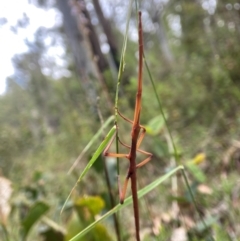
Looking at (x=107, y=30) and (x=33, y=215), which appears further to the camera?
(x=107, y=30)

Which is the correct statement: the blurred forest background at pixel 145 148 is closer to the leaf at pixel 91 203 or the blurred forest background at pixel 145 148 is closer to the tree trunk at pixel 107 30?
the leaf at pixel 91 203

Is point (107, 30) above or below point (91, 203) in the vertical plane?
above

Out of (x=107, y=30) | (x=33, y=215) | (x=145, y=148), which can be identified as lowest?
(x=145, y=148)

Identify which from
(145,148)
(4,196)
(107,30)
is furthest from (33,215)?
(107,30)

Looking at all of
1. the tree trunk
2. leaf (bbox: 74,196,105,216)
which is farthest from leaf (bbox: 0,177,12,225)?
the tree trunk

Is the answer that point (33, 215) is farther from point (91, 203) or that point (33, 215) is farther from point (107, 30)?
point (107, 30)

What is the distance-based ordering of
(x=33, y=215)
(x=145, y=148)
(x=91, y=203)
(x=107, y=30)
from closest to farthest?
(x=91, y=203) → (x=33, y=215) → (x=145, y=148) → (x=107, y=30)

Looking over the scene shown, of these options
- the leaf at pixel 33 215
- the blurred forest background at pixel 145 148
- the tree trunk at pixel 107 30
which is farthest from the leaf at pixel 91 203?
the tree trunk at pixel 107 30

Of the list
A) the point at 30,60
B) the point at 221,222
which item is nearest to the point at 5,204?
the point at 221,222
